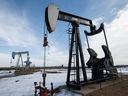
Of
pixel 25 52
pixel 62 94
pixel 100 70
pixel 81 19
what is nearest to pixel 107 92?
pixel 62 94

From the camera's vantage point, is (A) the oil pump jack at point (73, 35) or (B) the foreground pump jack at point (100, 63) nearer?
(A) the oil pump jack at point (73, 35)

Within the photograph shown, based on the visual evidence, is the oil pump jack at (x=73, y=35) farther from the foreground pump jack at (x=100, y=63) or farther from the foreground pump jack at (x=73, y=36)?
the foreground pump jack at (x=100, y=63)

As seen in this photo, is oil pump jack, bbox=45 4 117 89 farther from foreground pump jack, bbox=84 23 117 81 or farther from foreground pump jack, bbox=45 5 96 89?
foreground pump jack, bbox=84 23 117 81

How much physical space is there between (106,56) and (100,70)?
1.41 meters

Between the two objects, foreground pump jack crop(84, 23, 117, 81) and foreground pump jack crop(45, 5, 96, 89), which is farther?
foreground pump jack crop(84, 23, 117, 81)

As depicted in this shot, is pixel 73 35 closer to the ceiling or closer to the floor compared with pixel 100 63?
closer to the ceiling

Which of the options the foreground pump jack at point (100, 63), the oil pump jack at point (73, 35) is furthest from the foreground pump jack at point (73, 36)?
the foreground pump jack at point (100, 63)

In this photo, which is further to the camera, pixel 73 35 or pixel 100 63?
pixel 100 63

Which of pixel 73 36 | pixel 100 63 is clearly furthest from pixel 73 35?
pixel 100 63

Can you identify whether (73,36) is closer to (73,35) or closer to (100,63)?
(73,35)

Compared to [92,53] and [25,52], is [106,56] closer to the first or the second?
[92,53]

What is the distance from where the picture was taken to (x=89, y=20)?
15.3 metres

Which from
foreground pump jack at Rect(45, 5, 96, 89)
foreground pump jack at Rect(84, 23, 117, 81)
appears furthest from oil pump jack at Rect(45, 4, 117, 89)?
foreground pump jack at Rect(84, 23, 117, 81)

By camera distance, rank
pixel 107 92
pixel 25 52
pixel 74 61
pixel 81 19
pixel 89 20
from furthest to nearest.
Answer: pixel 25 52, pixel 89 20, pixel 81 19, pixel 74 61, pixel 107 92
